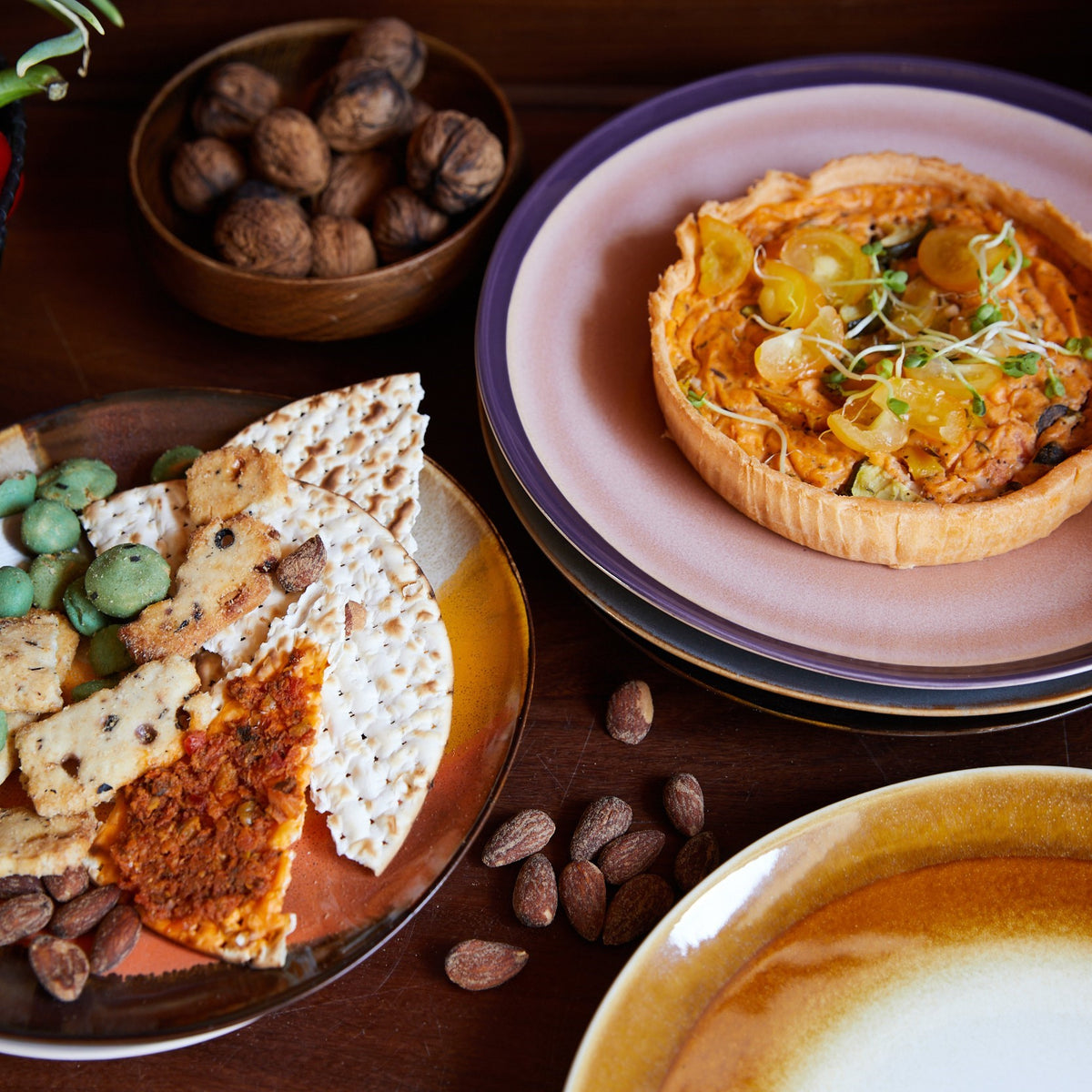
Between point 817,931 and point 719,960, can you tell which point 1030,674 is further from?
point 719,960

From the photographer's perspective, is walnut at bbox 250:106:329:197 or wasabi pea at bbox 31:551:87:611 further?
walnut at bbox 250:106:329:197

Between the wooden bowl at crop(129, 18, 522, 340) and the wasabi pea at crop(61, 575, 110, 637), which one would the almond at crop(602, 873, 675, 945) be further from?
the wooden bowl at crop(129, 18, 522, 340)

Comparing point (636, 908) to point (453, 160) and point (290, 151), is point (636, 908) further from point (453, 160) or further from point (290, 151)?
point (290, 151)

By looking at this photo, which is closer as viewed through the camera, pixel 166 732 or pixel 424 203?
pixel 166 732

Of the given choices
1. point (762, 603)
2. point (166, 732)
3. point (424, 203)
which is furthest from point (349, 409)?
point (762, 603)

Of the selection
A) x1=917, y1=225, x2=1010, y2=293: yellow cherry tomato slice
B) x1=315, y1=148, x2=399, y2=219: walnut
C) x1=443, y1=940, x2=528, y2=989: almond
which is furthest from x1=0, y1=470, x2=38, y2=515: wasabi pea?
x1=917, y1=225, x2=1010, y2=293: yellow cherry tomato slice
